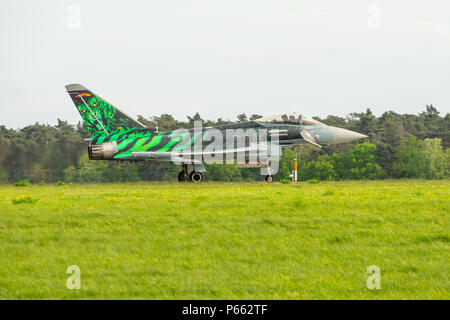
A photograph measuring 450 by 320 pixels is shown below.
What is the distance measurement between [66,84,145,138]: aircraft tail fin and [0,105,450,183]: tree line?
40.6 inches

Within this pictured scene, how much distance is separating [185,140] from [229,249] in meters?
19.3

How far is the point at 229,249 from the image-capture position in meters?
8.76

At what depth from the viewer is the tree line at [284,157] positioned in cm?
2758

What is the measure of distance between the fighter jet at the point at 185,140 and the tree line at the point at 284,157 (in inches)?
60.5

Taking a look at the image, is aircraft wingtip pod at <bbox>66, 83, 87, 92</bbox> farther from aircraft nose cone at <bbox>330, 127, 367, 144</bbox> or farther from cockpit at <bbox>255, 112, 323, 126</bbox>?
aircraft nose cone at <bbox>330, 127, 367, 144</bbox>

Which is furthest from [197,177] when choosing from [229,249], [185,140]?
[229,249]

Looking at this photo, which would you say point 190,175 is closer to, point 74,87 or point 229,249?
point 74,87

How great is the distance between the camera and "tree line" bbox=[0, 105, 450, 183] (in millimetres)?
27578

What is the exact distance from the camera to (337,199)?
1354 cm

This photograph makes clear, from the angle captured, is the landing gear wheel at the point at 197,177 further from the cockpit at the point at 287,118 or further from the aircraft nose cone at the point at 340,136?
the aircraft nose cone at the point at 340,136

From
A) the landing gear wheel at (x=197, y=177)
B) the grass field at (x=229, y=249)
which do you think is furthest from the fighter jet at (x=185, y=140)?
the grass field at (x=229, y=249)

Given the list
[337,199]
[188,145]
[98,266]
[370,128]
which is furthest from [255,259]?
[370,128]
